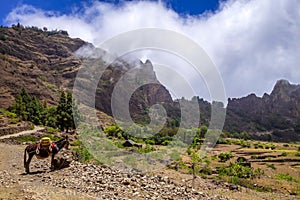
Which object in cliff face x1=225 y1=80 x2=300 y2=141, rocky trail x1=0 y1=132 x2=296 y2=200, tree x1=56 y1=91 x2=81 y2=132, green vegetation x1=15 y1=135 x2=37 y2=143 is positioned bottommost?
rocky trail x1=0 y1=132 x2=296 y2=200

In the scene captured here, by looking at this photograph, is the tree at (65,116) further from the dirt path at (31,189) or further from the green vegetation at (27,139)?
the dirt path at (31,189)

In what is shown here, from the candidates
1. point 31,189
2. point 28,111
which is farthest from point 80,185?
point 28,111

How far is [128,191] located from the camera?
976 centimetres

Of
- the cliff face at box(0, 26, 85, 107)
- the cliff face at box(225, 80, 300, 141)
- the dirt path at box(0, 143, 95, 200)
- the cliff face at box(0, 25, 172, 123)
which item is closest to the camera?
the dirt path at box(0, 143, 95, 200)

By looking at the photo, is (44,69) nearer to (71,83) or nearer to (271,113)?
(71,83)

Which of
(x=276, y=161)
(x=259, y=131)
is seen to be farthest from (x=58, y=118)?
(x=259, y=131)

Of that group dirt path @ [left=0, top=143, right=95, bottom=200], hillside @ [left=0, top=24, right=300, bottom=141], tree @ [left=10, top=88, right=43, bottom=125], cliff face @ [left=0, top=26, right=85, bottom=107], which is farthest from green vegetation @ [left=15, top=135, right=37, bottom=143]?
hillside @ [left=0, top=24, right=300, bottom=141]

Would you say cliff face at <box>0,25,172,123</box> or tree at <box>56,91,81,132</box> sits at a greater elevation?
cliff face at <box>0,25,172,123</box>

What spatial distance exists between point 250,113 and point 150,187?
153 meters

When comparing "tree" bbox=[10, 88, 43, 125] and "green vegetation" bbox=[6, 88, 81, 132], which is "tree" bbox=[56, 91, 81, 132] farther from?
"tree" bbox=[10, 88, 43, 125]

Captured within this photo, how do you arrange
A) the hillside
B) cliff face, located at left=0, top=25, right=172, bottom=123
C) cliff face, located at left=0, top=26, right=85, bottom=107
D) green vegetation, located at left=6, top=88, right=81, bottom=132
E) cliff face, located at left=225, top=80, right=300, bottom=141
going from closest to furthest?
green vegetation, located at left=6, top=88, right=81, bottom=132 < cliff face, located at left=0, top=25, right=172, bottom=123 < cliff face, located at left=0, top=26, right=85, bottom=107 < the hillside < cliff face, located at left=225, top=80, right=300, bottom=141

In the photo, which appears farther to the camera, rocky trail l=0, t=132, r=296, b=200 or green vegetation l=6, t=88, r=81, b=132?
green vegetation l=6, t=88, r=81, b=132

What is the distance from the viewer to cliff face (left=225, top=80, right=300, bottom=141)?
432 ft

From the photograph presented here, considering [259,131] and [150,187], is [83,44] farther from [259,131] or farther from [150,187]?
[150,187]
